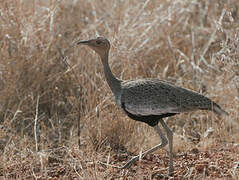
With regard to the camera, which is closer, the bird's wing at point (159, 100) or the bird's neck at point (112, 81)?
the bird's wing at point (159, 100)

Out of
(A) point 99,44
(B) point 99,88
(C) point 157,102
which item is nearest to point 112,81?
(A) point 99,44

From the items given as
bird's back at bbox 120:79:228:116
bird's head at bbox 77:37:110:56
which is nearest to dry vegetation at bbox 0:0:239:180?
bird's head at bbox 77:37:110:56

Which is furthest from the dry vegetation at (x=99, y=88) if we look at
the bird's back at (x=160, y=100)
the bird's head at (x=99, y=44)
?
the bird's back at (x=160, y=100)

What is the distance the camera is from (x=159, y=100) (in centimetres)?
390

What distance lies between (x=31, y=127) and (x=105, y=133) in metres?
1.02

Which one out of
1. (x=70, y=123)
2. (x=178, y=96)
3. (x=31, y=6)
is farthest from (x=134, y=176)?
(x=31, y=6)

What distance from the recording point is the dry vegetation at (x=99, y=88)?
4164mm

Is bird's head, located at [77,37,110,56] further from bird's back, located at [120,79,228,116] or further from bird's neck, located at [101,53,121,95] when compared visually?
bird's back, located at [120,79,228,116]

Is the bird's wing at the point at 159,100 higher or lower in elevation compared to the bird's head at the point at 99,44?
lower

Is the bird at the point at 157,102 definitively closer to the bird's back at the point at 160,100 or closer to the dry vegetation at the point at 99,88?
the bird's back at the point at 160,100

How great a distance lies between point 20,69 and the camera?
211 inches

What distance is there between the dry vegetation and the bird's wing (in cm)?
46

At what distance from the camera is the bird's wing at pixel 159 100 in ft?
12.8

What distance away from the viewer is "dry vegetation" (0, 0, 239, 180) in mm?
4164
